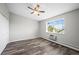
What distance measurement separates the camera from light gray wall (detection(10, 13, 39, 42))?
4.08 metres

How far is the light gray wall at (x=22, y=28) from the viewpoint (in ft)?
13.4

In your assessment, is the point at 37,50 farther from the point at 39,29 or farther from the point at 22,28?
the point at 22,28

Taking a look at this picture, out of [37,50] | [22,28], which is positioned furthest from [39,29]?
[37,50]

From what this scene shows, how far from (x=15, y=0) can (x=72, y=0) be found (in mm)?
825

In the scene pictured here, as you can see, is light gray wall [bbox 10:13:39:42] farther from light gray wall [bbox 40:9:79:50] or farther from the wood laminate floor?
light gray wall [bbox 40:9:79:50]

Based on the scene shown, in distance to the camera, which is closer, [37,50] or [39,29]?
[37,50]

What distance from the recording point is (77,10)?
2.37 metres

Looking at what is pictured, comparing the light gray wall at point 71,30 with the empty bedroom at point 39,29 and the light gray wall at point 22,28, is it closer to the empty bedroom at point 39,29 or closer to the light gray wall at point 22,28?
the empty bedroom at point 39,29

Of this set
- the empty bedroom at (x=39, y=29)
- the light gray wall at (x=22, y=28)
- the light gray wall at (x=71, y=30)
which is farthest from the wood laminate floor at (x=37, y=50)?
the light gray wall at (x=22, y=28)

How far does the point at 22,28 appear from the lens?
4.45 m

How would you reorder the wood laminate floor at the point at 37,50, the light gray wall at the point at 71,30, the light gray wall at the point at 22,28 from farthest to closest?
the light gray wall at the point at 22,28 < the light gray wall at the point at 71,30 < the wood laminate floor at the point at 37,50
